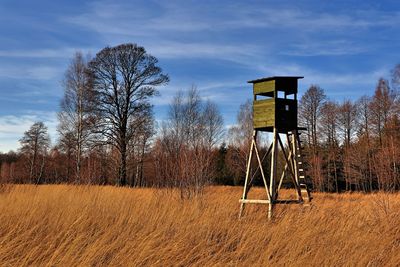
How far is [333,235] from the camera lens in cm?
564

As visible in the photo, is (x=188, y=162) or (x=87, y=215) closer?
(x=87, y=215)

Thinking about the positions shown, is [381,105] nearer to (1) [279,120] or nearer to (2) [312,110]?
(2) [312,110]

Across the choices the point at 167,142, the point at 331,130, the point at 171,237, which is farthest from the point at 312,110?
the point at 171,237

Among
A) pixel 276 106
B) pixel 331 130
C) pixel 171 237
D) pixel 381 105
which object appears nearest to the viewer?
pixel 171 237

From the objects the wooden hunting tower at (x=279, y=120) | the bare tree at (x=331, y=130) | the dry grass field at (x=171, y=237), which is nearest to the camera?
the dry grass field at (x=171, y=237)

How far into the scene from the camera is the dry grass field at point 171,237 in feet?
14.4

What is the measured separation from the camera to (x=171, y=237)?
5285 mm

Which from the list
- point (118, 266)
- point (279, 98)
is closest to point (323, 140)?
point (279, 98)

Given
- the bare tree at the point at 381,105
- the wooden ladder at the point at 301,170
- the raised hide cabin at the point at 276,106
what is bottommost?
the wooden ladder at the point at 301,170

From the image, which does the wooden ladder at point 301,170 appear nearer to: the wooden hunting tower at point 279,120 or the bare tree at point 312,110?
the wooden hunting tower at point 279,120

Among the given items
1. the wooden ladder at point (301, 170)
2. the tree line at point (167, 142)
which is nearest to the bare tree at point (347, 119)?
the tree line at point (167, 142)

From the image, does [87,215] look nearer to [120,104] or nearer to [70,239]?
Result: [70,239]

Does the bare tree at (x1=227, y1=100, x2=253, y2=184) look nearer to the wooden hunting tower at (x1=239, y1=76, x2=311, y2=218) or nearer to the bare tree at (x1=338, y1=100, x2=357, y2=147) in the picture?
the bare tree at (x1=338, y1=100, x2=357, y2=147)

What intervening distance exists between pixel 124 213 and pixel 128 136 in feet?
63.8
